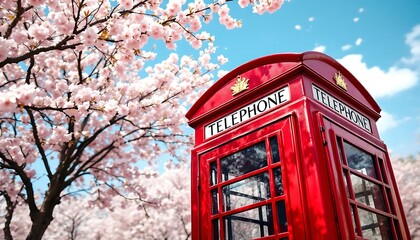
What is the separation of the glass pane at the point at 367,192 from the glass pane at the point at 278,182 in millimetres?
608

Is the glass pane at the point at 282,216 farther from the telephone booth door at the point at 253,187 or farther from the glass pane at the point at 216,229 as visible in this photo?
the glass pane at the point at 216,229

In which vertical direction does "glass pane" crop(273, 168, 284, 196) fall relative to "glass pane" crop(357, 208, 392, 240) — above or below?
above

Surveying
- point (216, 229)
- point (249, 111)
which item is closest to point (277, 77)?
point (249, 111)

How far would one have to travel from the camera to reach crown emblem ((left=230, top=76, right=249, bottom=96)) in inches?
123

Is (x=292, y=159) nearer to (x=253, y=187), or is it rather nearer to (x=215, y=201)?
(x=253, y=187)

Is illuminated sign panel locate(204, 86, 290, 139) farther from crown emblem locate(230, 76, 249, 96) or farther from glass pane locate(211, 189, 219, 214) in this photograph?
glass pane locate(211, 189, 219, 214)

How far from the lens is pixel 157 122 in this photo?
7902mm

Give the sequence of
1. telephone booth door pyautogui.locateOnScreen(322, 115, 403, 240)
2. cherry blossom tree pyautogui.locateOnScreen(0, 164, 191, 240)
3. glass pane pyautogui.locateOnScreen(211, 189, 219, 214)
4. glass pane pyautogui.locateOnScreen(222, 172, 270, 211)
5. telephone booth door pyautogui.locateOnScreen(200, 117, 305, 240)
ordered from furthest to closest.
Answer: cherry blossom tree pyautogui.locateOnScreen(0, 164, 191, 240)
glass pane pyautogui.locateOnScreen(211, 189, 219, 214)
glass pane pyautogui.locateOnScreen(222, 172, 270, 211)
telephone booth door pyautogui.locateOnScreen(200, 117, 305, 240)
telephone booth door pyautogui.locateOnScreen(322, 115, 403, 240)

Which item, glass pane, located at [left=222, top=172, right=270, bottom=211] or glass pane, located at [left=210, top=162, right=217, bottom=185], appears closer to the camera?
glass pane, located at [left=222, top=172, right=270, bottom=211]

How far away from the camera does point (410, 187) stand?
1672 cm

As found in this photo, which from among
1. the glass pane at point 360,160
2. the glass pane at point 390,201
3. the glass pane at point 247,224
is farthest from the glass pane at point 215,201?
the glass pane at point 390,201

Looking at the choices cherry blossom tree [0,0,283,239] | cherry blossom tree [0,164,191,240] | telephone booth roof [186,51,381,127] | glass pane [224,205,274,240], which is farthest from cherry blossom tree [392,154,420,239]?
glass pane [224,205,274,240]

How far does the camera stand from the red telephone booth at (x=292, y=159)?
231 centimetres

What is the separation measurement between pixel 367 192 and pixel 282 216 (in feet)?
2.94
